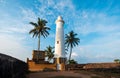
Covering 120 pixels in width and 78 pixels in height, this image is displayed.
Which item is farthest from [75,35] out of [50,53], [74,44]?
[50,53]

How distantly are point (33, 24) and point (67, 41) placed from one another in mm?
14802

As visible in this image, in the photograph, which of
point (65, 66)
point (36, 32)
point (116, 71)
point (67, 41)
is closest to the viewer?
point (116, 71)

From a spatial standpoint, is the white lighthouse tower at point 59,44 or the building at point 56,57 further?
the white lighthouse tower at point 59,44

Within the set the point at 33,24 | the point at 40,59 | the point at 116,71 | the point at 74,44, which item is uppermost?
the point at 33,24

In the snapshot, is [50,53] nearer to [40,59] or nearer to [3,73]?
[40,59]

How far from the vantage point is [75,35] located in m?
60.2

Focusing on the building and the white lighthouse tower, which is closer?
the building

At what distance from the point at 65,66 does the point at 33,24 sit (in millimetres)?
19963

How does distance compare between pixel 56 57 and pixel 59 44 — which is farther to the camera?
pixel 59 44

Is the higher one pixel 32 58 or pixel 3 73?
pixel 32 58

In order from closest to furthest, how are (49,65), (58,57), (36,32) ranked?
1. (49,65)
2. (58,57)
3. (36,32)

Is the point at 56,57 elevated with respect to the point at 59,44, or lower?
lower

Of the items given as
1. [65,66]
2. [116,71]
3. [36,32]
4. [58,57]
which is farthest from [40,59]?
[116,71]

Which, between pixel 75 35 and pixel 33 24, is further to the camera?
pixel 75 35
